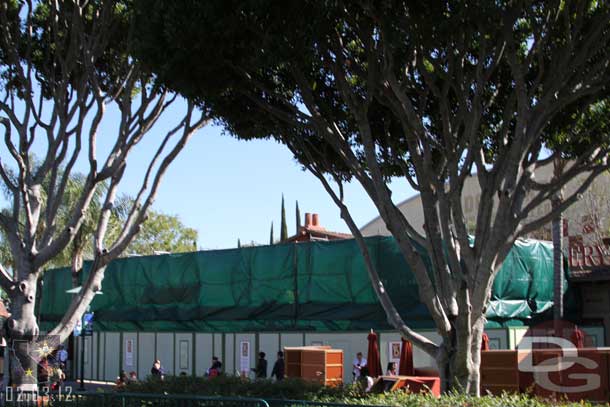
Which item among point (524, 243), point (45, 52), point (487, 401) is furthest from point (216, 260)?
point (487, 401)

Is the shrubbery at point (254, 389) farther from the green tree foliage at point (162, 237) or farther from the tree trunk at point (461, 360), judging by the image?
the green tree foliage at point (162, 237)

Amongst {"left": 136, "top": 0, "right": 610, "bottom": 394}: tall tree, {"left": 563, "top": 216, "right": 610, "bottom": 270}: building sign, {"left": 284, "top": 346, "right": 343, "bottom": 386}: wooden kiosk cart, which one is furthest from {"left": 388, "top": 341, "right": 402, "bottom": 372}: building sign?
{"left": 136, "top": 0, "right": 610, "bottom": 394}: tall tree

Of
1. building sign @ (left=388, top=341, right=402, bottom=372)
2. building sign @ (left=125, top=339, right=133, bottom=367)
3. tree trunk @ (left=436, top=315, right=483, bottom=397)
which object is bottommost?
building sign @ (left=125, top=339, right=133, bottom=367)

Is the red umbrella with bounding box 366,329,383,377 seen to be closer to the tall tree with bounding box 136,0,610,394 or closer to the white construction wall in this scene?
the white construction wall

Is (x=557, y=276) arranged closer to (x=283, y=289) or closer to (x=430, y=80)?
(x=283, y=289)

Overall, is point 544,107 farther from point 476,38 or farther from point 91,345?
point 91,345

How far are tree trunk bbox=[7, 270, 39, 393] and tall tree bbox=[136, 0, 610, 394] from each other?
6.08 m

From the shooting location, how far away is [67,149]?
18.1 meters

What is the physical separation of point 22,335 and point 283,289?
1345 centimetres

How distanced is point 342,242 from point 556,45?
15.0 meters

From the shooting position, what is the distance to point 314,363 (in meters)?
23.5

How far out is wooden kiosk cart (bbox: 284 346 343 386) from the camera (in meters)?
23.2

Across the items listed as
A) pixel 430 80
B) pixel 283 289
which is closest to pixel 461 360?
pixel 430 80

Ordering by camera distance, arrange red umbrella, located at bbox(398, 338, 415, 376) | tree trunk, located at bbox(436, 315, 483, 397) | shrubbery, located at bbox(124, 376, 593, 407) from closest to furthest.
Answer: shrubbery, located at bbox(124, 376, 593, 407)
tree trunk, located at bbox(436, 315, 483, 397)
red umbrella, located at bbox(398, 338, 415, 376)
